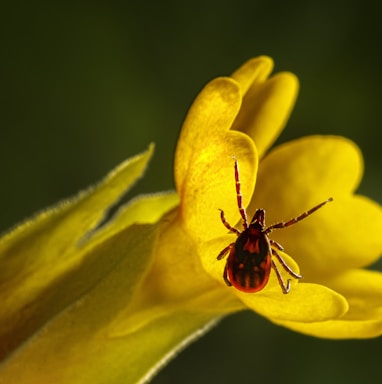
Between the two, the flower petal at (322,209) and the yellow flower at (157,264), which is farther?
the flower petal at (322,209)

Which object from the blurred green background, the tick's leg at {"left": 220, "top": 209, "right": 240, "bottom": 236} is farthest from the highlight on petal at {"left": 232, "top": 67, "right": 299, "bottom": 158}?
the blurred green background

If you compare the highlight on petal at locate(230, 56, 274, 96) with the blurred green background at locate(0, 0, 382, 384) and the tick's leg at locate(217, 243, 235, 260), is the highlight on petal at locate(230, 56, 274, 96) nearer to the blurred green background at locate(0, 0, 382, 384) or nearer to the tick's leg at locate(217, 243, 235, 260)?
the tick's leg at locate(217, 243, 235, 260)

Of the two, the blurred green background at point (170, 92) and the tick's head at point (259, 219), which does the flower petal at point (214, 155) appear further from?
the blurred green background at point (170, 92)

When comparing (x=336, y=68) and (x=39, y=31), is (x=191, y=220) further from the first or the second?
(x=336, y=68)

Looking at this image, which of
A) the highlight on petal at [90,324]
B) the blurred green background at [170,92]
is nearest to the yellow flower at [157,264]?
the highlight on petal at [90,324]

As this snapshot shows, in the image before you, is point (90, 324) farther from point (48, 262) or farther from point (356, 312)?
point (356, 312)

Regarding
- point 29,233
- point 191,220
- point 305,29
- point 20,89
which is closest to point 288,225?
point 191,220
